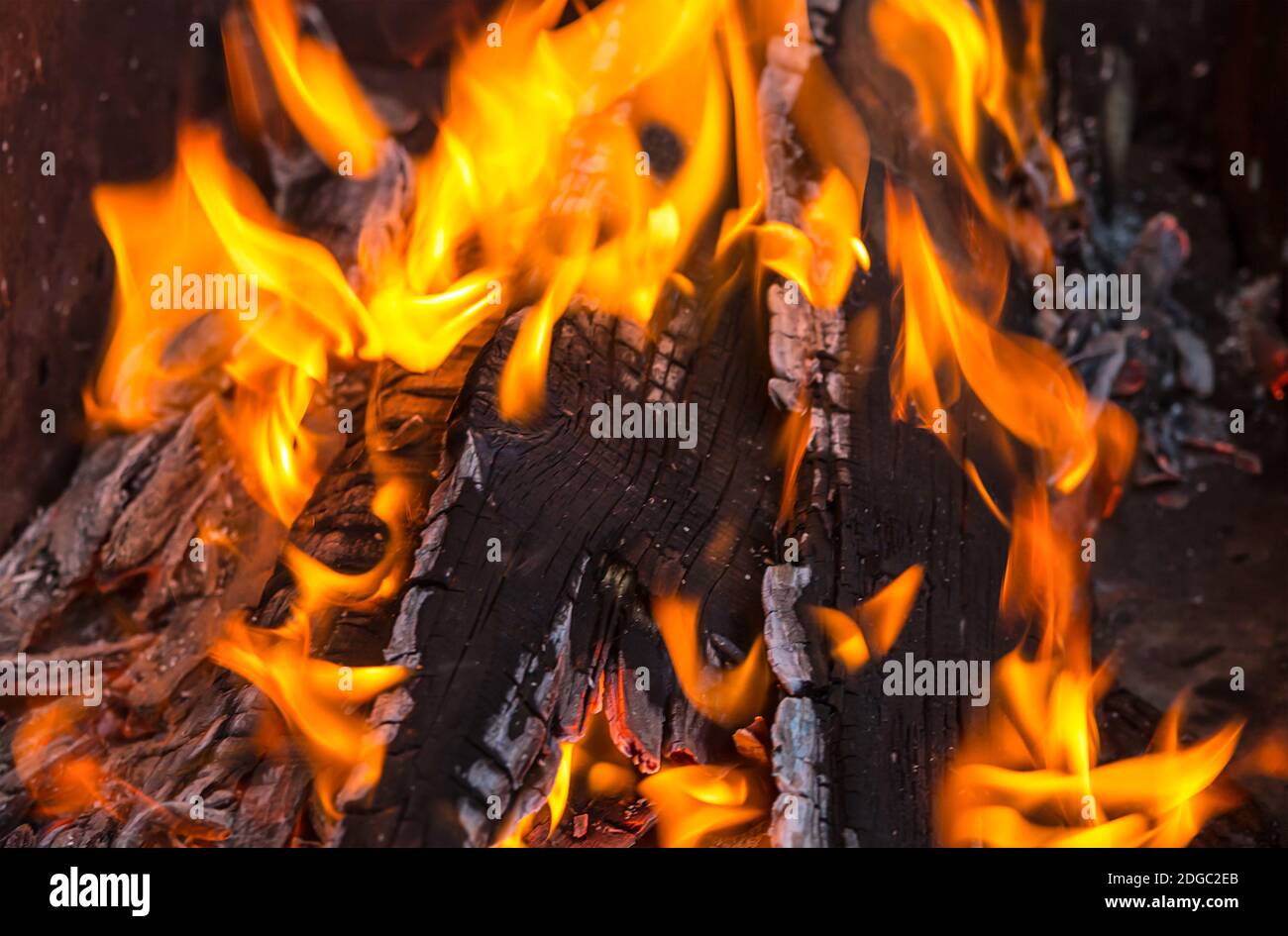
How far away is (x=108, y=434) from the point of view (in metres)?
3.30

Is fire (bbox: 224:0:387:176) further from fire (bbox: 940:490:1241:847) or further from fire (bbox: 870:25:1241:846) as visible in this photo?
fire (bbox: 940:490:1241:847)

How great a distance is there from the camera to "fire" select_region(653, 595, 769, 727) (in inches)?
84.9

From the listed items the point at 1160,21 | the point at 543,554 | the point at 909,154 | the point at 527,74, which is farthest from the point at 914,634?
the point at 1160,21

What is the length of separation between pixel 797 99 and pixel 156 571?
1901 millimetres

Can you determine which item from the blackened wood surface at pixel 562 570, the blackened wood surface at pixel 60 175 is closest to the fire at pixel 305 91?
the blackened wood surface at pixel 60 175

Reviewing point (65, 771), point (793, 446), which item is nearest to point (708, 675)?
point (793, 446)

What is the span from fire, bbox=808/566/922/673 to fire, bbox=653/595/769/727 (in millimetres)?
132

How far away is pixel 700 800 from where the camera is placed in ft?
7.07

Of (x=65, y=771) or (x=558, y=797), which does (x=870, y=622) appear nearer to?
(x=558, y=797)

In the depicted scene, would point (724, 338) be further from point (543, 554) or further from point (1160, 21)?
point (1160, 21)

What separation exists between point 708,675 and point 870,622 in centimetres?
31
